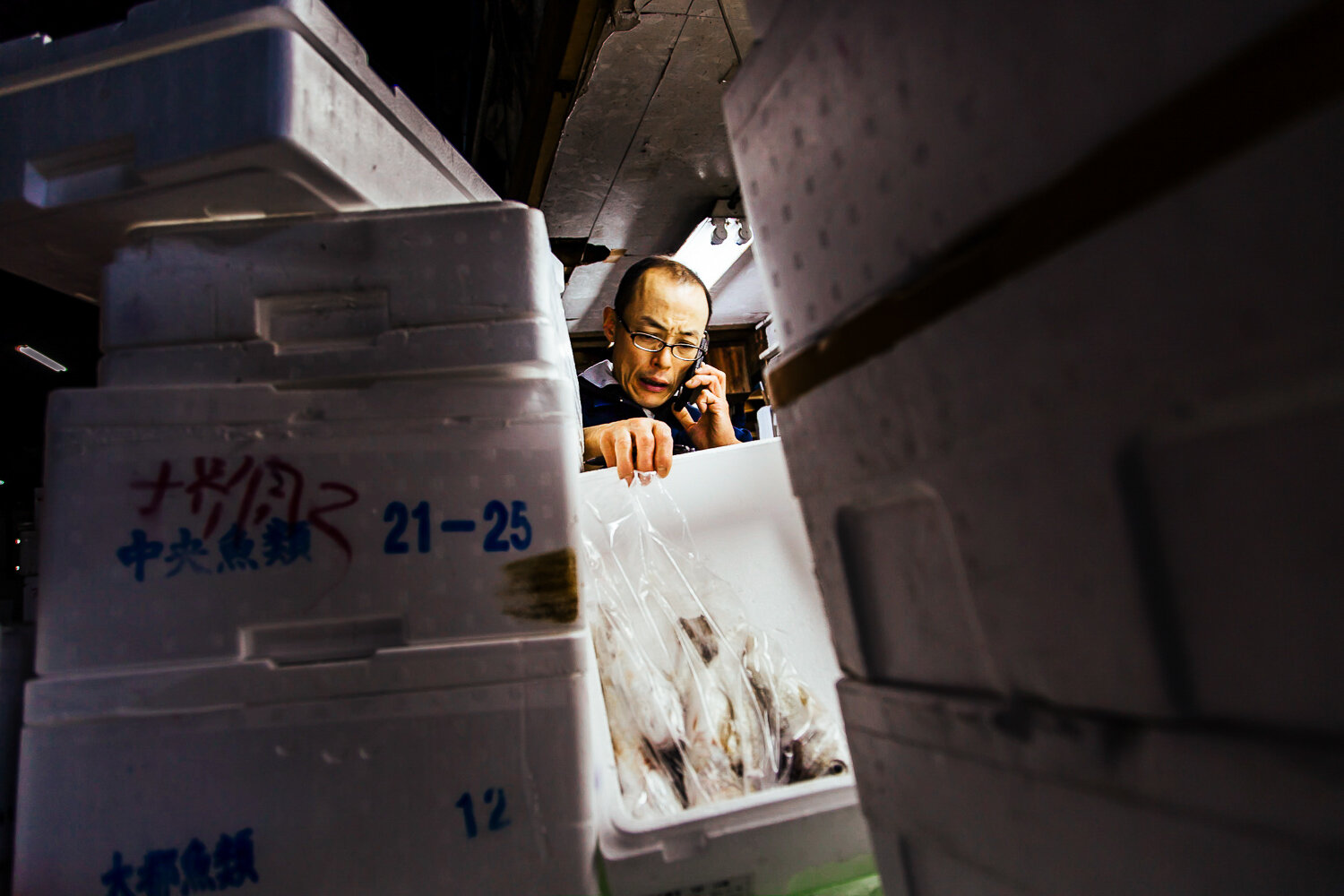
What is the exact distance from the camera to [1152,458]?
292 mm

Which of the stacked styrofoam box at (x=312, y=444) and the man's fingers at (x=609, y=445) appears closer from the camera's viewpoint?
the stacked styrofoam box at (x=312, y=444)

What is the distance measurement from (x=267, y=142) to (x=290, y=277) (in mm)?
137

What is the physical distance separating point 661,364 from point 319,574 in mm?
1155

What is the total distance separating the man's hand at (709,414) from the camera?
62.5 inches

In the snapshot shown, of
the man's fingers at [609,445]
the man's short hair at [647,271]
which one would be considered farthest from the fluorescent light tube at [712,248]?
the man's fingers at [609,445]

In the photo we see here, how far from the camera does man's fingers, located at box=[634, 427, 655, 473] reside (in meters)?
1.02

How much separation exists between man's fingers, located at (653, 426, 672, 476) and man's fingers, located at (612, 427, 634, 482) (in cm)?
4

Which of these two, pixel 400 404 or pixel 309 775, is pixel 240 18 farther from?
pixel 309 775

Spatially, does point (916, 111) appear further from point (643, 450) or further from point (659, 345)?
point (659, 345)

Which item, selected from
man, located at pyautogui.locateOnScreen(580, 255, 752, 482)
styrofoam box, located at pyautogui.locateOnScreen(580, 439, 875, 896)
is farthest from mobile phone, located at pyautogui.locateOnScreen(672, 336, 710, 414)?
styrofoam box, located at pyautogui.locateOnScreen(580, 439, 875, 896)

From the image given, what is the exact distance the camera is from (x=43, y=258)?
79 centimetres

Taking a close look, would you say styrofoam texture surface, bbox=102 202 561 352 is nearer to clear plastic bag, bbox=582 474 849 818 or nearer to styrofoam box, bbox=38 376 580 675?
styrofoam box, bbox=38 376 580 675

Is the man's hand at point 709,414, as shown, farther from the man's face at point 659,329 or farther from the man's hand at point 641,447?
the man's hand at point 641,447

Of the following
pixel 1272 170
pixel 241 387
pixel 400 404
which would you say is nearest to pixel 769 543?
pixel 400 404
